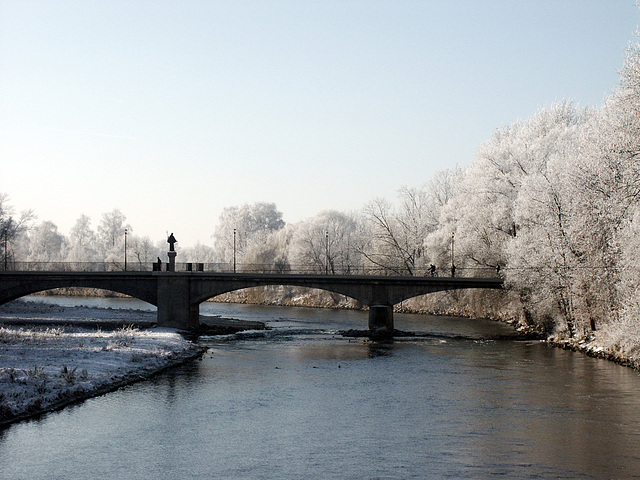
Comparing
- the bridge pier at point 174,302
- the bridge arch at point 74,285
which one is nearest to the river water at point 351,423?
the bridge pier at point 174,302

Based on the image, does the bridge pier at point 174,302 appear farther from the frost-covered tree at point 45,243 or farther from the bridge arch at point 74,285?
the frost-covered tree at point 45,243

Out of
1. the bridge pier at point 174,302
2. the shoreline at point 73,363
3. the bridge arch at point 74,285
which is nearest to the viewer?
the shoreline at point 73,363

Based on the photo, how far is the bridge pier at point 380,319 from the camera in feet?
180

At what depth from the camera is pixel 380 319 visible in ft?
181

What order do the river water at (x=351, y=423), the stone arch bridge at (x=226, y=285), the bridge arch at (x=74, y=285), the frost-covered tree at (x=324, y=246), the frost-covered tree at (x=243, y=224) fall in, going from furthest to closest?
the frost-covered tree at (x=243, y=224)
the frost-covered tree at (x=324, y=246)
the bridge arch at (x=74, y=285)
the stone arch bridge at (x=226, y=285)
the river water at (x=351, y=423)

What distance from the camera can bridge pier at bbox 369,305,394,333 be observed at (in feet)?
180

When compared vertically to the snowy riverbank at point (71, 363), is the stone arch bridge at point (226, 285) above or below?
above

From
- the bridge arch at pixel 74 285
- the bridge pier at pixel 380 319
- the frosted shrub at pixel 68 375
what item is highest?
the bridge arch at pixel 74 285

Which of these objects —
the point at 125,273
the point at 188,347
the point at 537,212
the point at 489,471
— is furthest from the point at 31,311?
the point at 489,471

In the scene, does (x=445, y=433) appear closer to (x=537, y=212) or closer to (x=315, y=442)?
(x=315, y=442)

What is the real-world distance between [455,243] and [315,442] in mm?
46970

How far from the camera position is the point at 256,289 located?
10694 centimetres

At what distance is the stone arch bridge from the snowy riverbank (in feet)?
31.7

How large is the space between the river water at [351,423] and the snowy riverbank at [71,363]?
86cm
